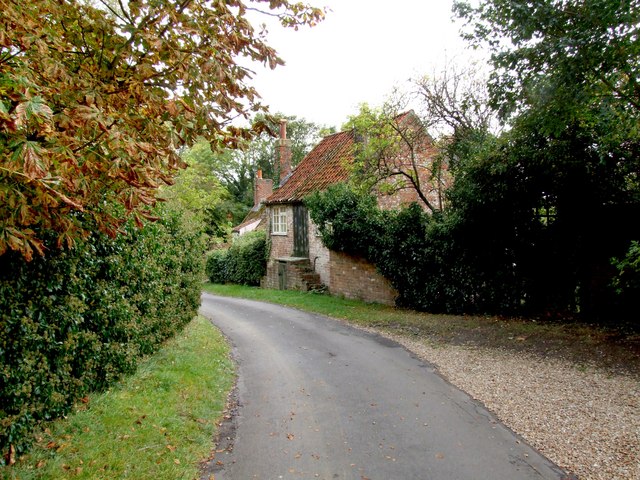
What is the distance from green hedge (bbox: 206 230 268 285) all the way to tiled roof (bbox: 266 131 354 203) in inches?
116

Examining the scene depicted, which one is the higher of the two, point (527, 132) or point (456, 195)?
point (527, 132)

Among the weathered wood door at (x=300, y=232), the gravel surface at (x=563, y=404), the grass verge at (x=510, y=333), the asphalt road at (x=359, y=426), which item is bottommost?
the asphalt road at (x=359, y=426)

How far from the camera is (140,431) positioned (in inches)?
214

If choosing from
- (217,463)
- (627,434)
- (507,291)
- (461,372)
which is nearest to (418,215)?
(507,291)

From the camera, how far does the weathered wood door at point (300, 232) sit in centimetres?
2380

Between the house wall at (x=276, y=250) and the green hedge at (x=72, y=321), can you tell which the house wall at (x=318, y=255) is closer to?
the house wall at (x=276, y=250)

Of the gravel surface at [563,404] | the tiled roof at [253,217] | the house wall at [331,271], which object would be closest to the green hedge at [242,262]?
the house wall at [331,271]

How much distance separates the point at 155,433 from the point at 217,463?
91 centimetres

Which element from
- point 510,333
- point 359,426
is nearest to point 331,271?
point 510,333

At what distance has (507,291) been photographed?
1314 cm

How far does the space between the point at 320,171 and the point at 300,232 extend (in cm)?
353

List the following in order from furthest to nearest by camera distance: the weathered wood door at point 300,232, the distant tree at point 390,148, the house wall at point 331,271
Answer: the weathered wood door at point 300,232 → the house wall at point 331,271 → the distant tree at point 390,148

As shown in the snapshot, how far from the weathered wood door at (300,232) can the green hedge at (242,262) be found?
251 cm

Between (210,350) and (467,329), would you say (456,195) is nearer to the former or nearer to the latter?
(467,329)
